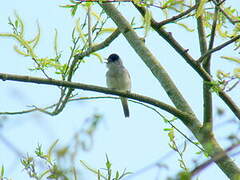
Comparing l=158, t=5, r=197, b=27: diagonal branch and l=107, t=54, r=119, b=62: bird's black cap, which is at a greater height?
l=107, t=54, r=119, b=62: bird's black cap

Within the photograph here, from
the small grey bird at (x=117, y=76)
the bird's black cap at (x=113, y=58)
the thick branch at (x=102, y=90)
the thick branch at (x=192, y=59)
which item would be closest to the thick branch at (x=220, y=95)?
the thick branch at (x=192, y=59)

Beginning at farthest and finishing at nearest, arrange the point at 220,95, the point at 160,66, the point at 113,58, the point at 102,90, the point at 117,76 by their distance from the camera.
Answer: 1. the point at 113,58
2. the point at 117,76
3. the point at 160,66
4. the point at 220,95
5. the point at 102,90

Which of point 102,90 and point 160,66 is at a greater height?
point 160,66

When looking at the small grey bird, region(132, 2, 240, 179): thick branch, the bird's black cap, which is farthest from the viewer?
the bird's black cap

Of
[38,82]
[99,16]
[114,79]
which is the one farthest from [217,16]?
[114,79]

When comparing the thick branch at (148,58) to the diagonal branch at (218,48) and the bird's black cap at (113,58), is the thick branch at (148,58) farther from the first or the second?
the bird's black cap at (113,58)

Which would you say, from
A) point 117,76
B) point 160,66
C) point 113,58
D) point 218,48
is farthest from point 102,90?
point 113,58

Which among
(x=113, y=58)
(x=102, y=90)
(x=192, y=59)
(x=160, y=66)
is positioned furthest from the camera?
(x=113, y=58)

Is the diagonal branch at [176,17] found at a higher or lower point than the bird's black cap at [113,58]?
lower

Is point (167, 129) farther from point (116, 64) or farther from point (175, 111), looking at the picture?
point (116, 64)

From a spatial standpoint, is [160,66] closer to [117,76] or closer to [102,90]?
[102,90]

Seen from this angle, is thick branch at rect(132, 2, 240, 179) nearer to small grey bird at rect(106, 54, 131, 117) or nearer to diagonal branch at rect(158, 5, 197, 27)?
diagonal branch at rect(158, 5, 197, 27)

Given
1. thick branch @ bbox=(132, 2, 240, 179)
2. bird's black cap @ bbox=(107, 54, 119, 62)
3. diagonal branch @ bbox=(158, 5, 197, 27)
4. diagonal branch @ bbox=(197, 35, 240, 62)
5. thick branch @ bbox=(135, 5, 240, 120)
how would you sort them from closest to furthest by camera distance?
thick branch @ bbox=(132, 2, 240, 179) < diagonal branch @ bbox=(197, 35, 240, 62) < diagonal branch @ bbox=(158, 5, 197, 27) < thick branch @ bbox=(135, 5, 240, 120) < bird's black cap @ bbox=(107, 54, 119, 62)

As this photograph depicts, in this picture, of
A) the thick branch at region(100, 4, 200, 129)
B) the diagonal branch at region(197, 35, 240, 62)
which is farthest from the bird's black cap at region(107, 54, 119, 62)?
the diagonal branch at region(197, 35, 240, 62)
